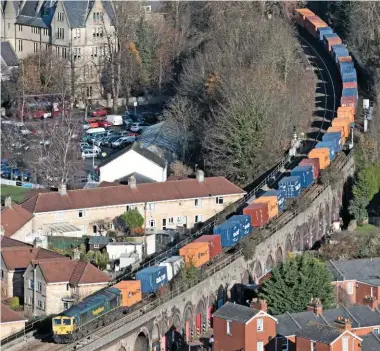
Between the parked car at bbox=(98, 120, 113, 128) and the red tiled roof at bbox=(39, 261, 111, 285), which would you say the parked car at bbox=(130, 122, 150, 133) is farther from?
the red tiled roof at bbox=(39, 261, 111, 285)

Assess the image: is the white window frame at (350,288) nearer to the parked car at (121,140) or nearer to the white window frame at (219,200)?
the white window frame at (219,200)

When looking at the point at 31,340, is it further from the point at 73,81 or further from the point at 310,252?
the point at 73,81

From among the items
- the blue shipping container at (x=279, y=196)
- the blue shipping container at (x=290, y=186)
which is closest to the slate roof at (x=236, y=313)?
the blue shipping container at (x=279, y=196)

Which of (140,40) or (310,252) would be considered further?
(140,40)

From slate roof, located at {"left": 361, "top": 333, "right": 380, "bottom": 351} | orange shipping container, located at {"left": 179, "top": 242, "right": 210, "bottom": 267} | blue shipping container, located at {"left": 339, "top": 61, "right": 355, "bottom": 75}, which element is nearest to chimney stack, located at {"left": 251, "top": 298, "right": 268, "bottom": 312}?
slate roof, located at {"left": 361, "top": 333, "right": 380, "bottom": 351}

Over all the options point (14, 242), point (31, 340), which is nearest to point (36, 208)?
point (14, 242)

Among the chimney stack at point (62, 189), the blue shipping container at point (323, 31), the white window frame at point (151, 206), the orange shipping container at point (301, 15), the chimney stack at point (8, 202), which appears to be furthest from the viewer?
the orange shipping container at point (301, 15)
